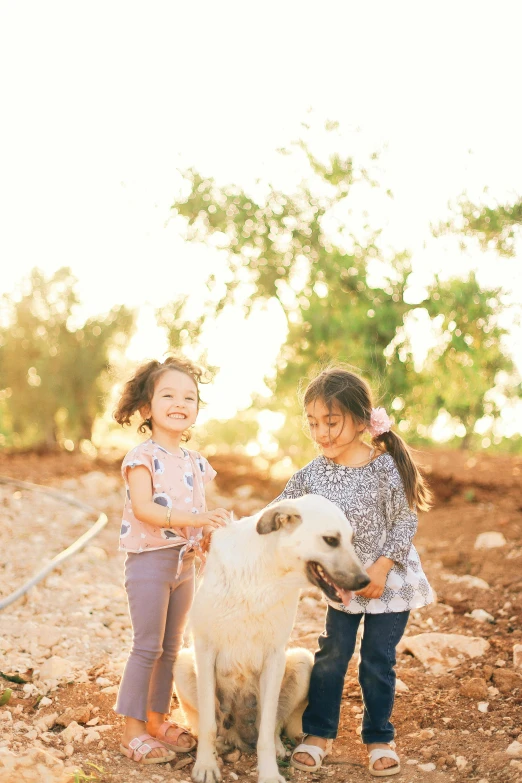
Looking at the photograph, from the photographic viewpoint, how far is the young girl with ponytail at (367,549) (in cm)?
374

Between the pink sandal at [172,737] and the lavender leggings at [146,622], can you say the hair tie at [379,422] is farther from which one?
the pink sandal at [172,737]

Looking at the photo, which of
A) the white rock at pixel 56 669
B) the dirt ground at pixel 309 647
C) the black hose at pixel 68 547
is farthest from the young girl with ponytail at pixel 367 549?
the black hose at pixel 68 547

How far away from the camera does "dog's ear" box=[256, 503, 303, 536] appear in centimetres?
339

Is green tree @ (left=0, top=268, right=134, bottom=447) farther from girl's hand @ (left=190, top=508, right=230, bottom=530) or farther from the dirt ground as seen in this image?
girl's hand @ (left=190, top=508, right=230, bottom=530)

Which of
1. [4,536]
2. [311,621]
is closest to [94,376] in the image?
[4,536]

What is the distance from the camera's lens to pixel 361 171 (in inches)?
344

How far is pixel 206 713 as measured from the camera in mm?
3527

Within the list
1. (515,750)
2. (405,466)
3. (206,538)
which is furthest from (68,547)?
(515,750)

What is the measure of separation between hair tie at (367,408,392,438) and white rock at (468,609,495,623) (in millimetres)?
2583

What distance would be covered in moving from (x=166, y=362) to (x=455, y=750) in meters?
2.45

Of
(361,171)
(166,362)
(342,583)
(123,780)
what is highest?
(361,171)

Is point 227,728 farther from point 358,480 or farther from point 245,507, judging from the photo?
point 245,507

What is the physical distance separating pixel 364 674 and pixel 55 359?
36.5ft

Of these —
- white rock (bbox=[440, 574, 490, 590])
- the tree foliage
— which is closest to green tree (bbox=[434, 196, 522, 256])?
the tree foliage
